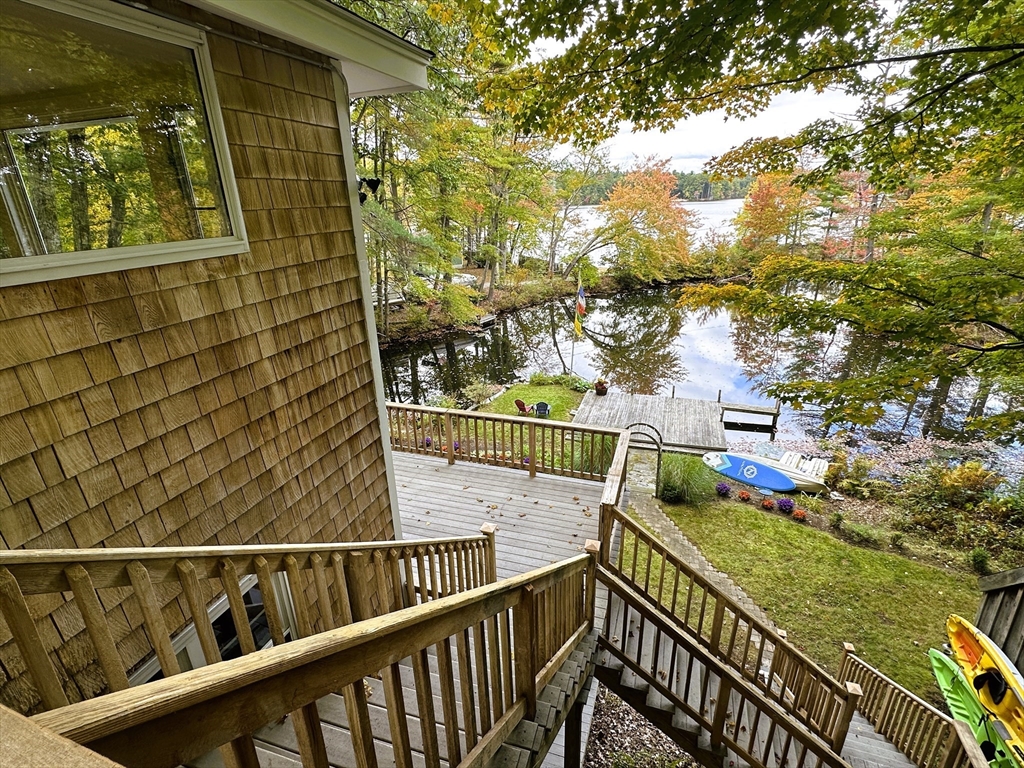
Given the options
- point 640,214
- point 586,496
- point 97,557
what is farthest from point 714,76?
point 640,214

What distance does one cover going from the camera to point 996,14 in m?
2.82

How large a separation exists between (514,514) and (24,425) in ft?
15.1

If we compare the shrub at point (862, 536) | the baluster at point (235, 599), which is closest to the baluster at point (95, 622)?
the baluster at point (235, 599)

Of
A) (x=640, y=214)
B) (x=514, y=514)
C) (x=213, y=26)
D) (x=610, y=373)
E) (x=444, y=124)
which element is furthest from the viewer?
(x=640, y=214)

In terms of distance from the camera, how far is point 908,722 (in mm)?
4434

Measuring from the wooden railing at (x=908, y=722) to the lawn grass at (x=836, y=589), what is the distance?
27.9 inches

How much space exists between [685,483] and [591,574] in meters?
5.66

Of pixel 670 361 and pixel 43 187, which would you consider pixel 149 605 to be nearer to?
pixel 43 187

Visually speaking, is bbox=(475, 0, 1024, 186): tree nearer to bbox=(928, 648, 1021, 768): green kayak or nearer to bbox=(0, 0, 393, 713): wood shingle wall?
bbox=(0, 0, 393, 713): wood shingle wall

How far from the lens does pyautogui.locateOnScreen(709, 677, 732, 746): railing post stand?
3.57 metres

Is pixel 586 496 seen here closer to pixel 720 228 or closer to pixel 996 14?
pixel 996 14

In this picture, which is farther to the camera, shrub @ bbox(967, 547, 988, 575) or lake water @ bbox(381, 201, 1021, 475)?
lake water @ bbox(381, 201, 1021, 475)

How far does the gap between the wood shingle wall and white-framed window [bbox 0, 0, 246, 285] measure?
0.30 ft

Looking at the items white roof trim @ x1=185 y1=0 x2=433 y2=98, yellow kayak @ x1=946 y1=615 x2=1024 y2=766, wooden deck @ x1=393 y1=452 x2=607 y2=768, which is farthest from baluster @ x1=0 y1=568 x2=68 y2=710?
yellow kayak @ x1=946 y1=615 x2=1024 y2=766
